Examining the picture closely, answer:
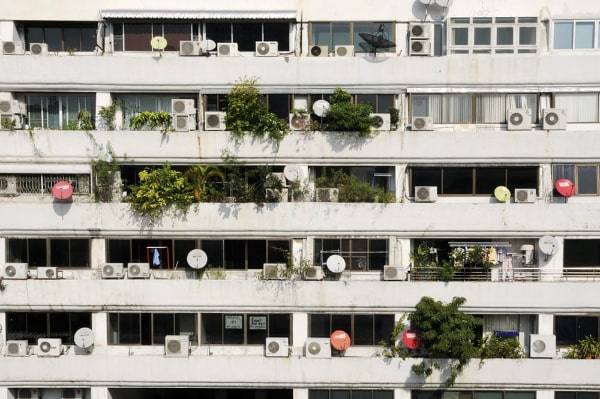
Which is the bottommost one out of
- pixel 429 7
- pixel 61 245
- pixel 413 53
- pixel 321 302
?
pixel 321 302

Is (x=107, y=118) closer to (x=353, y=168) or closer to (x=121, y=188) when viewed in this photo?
(x=121, y=188)

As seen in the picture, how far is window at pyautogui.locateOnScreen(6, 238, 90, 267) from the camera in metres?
19.2

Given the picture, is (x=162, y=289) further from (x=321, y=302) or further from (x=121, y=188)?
(x=321, y=302)

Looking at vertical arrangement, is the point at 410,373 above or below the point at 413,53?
below

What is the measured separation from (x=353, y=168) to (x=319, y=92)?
234cm

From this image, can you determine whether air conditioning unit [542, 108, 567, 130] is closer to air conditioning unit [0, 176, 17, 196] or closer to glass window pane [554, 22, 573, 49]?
glass window pane [554, 22, 573, 49]

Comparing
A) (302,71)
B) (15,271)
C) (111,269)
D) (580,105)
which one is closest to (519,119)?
(580,105)

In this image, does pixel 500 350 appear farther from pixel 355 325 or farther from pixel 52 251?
pixel 52 251

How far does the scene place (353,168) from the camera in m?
19.3

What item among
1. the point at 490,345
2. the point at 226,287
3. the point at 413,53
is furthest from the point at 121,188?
the point at 490,345

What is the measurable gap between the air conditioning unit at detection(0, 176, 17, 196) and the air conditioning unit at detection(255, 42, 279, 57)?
304 inches

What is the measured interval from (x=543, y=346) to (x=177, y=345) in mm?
10004

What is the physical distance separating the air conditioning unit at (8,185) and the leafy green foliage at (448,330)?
11612mm

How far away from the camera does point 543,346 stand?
18578 millimetres
